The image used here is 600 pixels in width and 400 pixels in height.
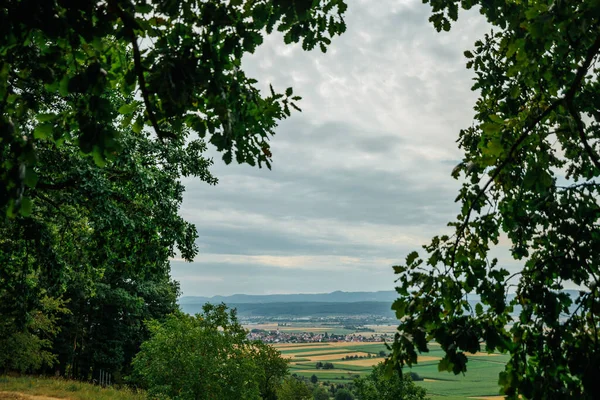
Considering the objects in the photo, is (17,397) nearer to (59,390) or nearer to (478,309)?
(59,390)

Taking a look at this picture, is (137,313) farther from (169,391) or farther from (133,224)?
(133,224)

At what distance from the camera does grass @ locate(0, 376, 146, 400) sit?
24.8 metres

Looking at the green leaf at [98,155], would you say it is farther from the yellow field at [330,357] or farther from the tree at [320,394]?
the yellow field at [330,357]

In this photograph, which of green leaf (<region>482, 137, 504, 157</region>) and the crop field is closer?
green leaf (<region>482, 137, 504, 157</region>)

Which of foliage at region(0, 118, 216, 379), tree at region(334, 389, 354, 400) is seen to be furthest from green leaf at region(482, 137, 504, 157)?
tree at region(334, 389, 354, 400)

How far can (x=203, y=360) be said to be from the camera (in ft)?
68.7

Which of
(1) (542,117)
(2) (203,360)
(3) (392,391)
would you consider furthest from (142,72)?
(3) (392,391)

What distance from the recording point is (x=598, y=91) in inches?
202

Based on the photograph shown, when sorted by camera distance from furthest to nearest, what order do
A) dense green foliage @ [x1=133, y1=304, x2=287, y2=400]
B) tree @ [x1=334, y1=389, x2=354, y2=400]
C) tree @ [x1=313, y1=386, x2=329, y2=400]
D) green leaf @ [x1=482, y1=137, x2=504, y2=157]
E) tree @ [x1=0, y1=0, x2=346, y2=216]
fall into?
tree @ [x1=334, y1=389, x2=354, y2=400] < tree @ [x1=313, y1=386, x2=329, y2=400] < dense green foliage @ [x1=133, y1=304, x2=287, y2=400] < green leaf @ [x1=482, y1=137, x2=504, y2=157] < tree @ [x1=0, y1=0, x2=346, y2=216]

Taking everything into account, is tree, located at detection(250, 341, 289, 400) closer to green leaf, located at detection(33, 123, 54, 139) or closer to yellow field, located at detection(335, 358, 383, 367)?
green leaf, located at detection(33, 123, 54, 139)

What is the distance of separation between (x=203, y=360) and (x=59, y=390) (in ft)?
38.5

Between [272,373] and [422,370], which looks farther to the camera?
[422,370]

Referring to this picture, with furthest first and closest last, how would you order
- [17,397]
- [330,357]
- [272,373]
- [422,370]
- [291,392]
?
1. [330,357]
2. [422,370]
3. [291,392]
4. [272,373]
5. [17,397]

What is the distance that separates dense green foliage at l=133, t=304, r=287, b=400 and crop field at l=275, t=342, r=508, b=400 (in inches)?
1048
